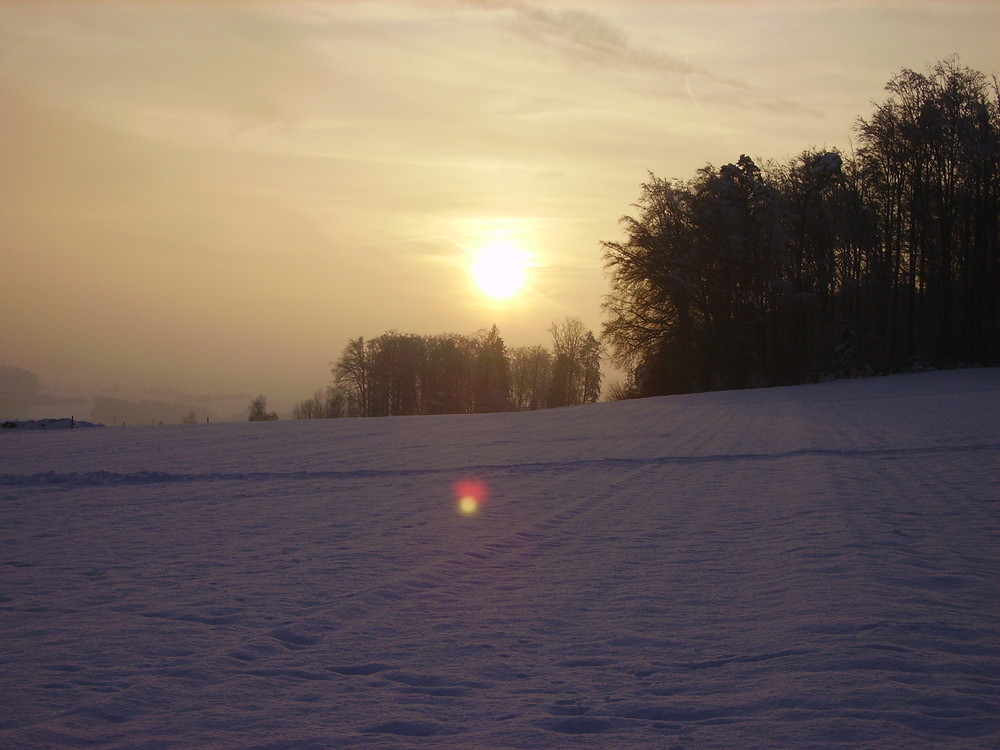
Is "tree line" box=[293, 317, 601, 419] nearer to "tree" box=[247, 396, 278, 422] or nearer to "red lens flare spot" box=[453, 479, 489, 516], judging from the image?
"tree" box=[247, 396, 278, 422]

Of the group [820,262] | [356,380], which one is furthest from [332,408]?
[820,262]

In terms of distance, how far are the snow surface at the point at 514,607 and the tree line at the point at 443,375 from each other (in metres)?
50.5

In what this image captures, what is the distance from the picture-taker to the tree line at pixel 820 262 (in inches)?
1451

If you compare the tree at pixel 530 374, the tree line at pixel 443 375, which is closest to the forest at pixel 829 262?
the tree line at pixel 443 375

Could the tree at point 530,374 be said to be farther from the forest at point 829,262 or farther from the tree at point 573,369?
the forest at point 829,262

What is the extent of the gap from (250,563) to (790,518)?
5139 millimetres

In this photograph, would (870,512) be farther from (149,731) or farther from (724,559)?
(149,731)

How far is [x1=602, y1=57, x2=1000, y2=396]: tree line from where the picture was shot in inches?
1451

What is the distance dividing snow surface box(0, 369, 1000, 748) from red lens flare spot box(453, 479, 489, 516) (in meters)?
0.19

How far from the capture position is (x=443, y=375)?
6800 centimetres

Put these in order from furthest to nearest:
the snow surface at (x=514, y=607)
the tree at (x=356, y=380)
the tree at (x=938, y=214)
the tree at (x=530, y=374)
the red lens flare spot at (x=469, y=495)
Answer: the tree at (x=530, y=374) < the tree at (x=356, y=380) < the tree at (x=938, y=214) < the red lens flare spot at (x=469, y=495) < the snow surface at (x=514, y=607)

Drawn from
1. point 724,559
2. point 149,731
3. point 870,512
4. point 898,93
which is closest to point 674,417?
point 870,512

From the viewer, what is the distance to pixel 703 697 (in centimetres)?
393

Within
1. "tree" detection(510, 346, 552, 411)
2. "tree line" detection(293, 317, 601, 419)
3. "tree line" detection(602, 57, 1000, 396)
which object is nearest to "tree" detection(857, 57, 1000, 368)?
"tree line" detection(602, 57, 1000, 396)
